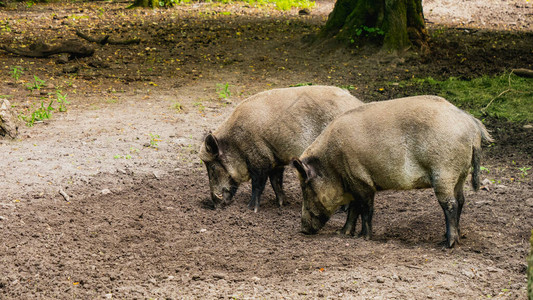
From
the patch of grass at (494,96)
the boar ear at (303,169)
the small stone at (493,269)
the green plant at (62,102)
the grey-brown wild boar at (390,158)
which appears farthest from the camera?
the green plant at (62,102)

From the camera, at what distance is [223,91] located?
11141mm

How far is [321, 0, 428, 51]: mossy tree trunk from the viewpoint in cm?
1291

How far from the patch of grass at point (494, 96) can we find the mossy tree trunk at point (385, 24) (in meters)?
2.10

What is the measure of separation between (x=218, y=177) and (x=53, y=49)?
777cm

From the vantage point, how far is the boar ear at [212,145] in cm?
691

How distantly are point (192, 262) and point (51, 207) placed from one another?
2.07 metres

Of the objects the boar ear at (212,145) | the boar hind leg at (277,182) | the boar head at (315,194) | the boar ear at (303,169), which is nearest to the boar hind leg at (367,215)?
the boar head at (315,194)

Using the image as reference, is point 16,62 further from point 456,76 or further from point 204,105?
point 456,76

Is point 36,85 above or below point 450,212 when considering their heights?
below

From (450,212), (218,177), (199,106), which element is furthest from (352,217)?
(199,106)

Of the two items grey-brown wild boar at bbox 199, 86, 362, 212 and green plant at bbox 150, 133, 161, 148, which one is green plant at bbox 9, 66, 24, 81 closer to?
green plant at bbox 150, 133, 161, 148

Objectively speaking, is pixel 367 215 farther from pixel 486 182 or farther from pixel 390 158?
pixel 486 182

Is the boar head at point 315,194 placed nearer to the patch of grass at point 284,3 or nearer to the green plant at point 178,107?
the green plant at point 178,107

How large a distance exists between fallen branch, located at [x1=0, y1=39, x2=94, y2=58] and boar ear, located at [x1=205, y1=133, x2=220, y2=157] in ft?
24.4
